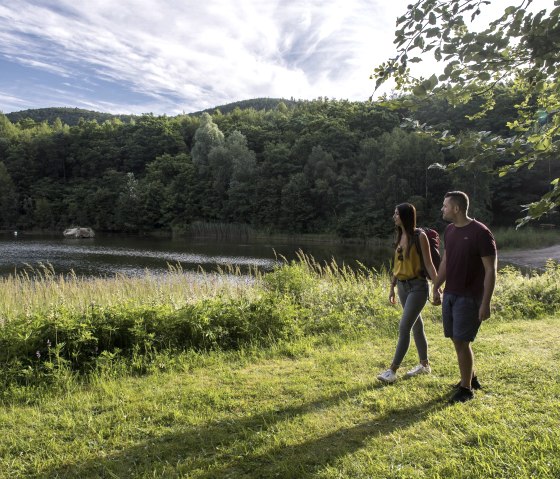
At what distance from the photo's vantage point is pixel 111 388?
421 cm

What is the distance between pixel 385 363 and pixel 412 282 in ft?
3.91

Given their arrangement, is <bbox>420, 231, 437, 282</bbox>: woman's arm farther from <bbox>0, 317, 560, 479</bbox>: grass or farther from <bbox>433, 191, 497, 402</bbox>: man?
<bbox>0, 317, 560, 479</bbox>: grass

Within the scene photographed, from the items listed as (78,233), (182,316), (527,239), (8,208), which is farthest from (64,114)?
(182,316)

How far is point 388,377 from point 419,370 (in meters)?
0.43

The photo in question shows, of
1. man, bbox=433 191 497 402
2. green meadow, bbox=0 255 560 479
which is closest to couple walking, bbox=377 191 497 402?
man, bbox=433 191 497 402

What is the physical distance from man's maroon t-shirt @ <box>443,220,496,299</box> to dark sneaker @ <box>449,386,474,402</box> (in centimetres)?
84

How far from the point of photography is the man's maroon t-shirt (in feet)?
11.4

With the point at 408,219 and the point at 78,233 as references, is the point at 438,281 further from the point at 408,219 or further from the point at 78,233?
the point at 78,233

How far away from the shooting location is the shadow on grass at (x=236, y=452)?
2682 mm

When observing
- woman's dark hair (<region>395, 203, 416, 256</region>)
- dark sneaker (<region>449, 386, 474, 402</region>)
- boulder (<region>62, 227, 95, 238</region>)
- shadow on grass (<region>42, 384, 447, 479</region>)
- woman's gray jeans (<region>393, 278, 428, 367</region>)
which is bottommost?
boulder (<region>62, 227, 95, 238</region>)

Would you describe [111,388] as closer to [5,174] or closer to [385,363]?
[385,363]

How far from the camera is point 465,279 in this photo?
3.55 m

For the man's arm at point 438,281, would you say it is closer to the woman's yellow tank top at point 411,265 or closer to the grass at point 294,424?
the woman's yellow tank top at point 411,265

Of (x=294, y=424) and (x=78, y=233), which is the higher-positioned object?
(x=294, y=424)
